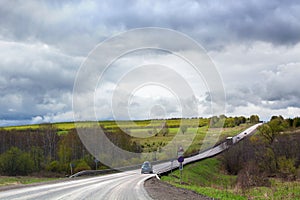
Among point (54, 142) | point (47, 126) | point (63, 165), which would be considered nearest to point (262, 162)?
point (63, 165)

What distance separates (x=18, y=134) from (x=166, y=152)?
38692 mm

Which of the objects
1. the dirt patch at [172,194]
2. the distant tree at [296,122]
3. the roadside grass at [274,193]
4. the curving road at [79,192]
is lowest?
the roadside grass at [274,193]

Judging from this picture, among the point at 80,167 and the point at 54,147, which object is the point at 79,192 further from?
the point at 54,147

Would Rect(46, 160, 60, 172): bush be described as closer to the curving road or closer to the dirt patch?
the curving road

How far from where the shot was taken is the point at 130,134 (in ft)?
334

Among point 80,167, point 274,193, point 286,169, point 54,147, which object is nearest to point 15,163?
point 80,167

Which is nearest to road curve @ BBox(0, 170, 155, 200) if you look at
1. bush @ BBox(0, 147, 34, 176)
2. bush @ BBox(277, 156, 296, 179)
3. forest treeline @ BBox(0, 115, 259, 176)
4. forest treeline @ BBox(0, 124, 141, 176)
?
bush @ BBox(277, 156, 296, 179)

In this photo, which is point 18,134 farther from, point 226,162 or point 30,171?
→ point 226,162

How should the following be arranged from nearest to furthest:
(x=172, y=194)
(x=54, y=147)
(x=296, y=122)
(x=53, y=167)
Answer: (x=172, y=194) → (x=53, y=167) → (x=54, y=147) → (x=296, y=122)

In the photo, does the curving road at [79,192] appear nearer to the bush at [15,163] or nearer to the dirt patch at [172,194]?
the dirt patch at [172,194]

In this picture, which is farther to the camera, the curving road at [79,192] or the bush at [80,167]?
the bush at [80,167]

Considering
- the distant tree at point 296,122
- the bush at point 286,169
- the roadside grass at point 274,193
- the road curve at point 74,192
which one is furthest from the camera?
the distant tree at point 296,122

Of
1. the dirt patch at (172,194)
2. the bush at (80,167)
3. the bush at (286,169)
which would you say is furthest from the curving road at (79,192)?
the bush at (80,167)

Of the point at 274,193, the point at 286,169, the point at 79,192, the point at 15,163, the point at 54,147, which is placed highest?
the point at 54,147
